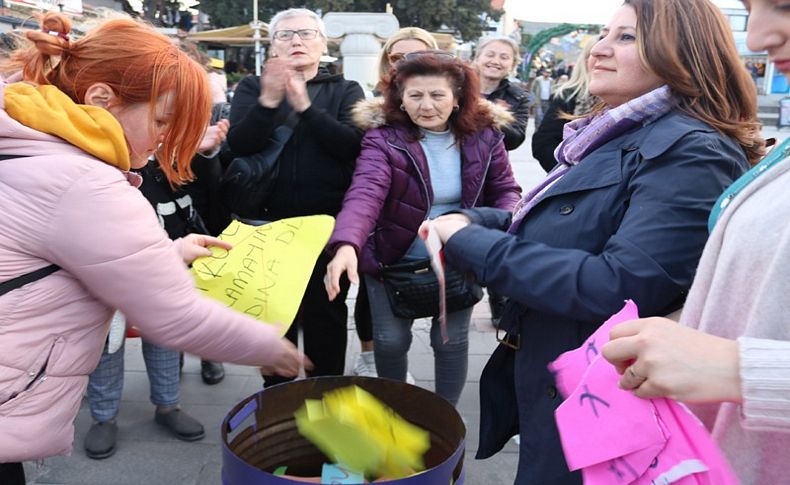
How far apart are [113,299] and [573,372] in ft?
2.89

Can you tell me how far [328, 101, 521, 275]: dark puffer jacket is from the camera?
2.50 m

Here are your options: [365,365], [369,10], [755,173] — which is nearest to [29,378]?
[755,173]

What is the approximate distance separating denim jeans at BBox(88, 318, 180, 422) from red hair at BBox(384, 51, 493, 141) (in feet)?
4.59

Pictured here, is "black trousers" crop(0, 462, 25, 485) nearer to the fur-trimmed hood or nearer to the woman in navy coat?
the woman in navy coat

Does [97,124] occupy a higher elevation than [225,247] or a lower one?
higher

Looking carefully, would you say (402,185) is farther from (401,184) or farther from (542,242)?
(542,242)

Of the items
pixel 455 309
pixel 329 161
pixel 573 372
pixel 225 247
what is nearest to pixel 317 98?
pixel 329 161

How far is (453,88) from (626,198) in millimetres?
1440

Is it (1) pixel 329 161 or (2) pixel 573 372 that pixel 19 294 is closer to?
(2) pixel 573 372

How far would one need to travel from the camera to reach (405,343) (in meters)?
2.79

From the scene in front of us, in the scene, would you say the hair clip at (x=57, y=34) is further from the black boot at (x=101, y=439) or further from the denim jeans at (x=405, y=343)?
the black boot at (x=101, y=439)

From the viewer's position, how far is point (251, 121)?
8.63ft

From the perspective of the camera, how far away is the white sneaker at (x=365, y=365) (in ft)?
11.5

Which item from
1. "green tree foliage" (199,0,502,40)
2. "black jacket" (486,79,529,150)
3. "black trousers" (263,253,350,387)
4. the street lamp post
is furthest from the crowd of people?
"green tree foliage" (199,0,502,40)
